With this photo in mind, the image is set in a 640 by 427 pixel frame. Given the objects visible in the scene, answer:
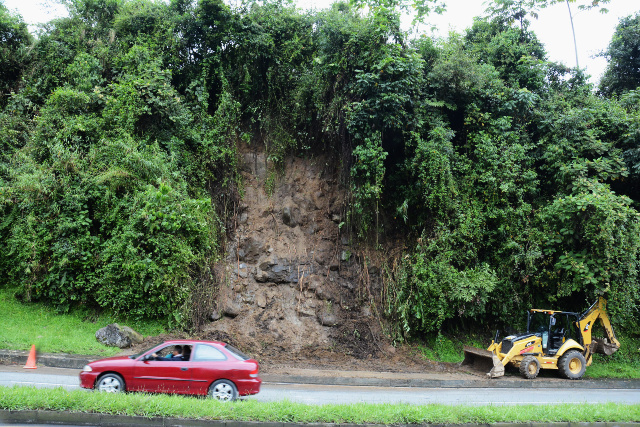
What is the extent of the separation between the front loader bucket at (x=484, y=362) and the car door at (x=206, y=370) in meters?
8.44

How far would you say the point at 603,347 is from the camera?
13.5 metres

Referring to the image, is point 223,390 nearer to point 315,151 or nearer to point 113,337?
point 113,337

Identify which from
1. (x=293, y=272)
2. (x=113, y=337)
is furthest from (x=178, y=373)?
(x=293, y=272)

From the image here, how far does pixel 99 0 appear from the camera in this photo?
1770 cm

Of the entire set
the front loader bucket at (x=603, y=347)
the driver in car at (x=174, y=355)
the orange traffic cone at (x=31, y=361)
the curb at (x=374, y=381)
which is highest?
the driver in car at (x=174, y=355)

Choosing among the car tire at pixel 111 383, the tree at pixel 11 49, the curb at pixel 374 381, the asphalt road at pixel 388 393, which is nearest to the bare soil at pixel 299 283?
the curb at pixel 374 381

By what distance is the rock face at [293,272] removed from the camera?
1393 cm

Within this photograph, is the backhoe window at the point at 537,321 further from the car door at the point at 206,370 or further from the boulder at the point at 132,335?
the boulder at the point at 132,335

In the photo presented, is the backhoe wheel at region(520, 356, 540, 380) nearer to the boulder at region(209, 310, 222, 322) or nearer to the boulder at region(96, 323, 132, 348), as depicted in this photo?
the boulder at region(209, 310, 222, 322)

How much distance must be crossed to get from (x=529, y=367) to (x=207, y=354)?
9.92 m

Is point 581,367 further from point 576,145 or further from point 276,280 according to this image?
point 276,280

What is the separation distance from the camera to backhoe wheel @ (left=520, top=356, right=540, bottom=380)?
12.4m

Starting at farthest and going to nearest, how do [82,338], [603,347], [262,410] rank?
[603,347]
[82,338]
[262,410]

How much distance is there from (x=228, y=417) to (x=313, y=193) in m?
11.2
